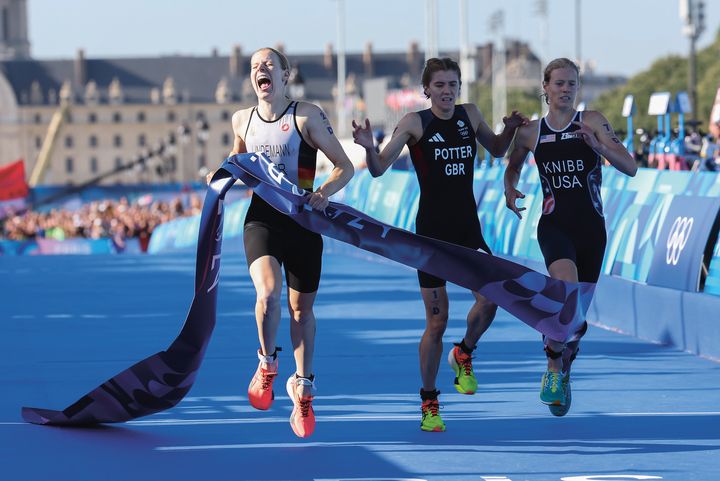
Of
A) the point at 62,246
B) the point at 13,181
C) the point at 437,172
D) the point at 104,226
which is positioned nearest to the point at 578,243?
the point at 437,172

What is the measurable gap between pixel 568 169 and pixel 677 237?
438 cm

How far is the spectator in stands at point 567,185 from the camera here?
8.76m

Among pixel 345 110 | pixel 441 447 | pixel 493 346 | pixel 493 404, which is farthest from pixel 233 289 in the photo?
pixel 345 110

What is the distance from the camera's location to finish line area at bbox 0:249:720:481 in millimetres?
7688

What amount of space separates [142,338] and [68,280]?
8.88m

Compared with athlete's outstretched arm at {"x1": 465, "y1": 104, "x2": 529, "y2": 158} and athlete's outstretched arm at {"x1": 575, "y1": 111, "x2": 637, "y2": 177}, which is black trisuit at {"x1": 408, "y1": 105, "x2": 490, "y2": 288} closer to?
athlete's outstretched arm at {"x1": 465, "y1": 104, "x2": 529, "y2": 158}

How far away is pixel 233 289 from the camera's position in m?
20.1

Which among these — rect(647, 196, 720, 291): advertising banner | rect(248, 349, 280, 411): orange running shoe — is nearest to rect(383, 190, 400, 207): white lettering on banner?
rect(647, 196, 720, 291): advertising banner

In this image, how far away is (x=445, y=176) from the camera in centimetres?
875

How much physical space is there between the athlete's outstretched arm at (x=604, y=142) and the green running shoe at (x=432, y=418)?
1520mm

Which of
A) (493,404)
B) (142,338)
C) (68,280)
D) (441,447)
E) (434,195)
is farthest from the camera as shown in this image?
(68,280)

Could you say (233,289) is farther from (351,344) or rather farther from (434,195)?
(434,195)

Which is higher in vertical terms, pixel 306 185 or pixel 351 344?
pixel 306 185

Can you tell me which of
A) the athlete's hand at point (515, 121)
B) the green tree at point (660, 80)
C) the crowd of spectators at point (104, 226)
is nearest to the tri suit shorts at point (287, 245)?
the athlete's hand at point (515, 121)
